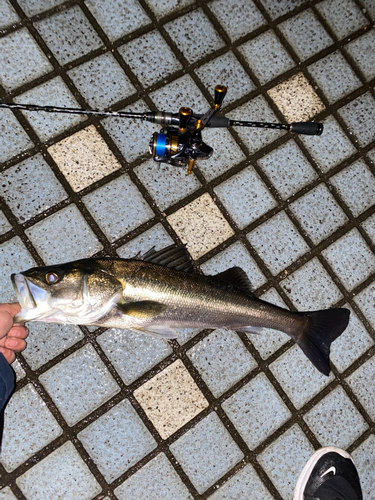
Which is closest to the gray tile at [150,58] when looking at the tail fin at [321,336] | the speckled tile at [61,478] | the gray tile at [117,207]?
the gray tile at [117,207]

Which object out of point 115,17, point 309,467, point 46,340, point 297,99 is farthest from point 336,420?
point 115,17

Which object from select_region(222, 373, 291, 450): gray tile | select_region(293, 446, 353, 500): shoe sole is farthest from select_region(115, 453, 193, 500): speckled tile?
select_region(293, 446, 353, 500): shoe sole

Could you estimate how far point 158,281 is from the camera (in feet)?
10.6

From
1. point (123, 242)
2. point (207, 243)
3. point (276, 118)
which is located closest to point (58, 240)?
point (123, 242)

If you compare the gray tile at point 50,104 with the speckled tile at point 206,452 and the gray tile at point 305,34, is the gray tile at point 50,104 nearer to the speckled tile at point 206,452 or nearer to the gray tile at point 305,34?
the gray tile at point 305,34

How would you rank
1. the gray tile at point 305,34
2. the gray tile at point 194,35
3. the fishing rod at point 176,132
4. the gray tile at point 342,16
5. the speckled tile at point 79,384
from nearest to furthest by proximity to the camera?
the fishing rod at point 176,132
the speckled tile at point 79,384
the gray tile at point 194,35
the gray tile at point 305,34
the gray tile at point 342,16

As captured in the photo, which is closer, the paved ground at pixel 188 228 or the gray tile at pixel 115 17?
the paved ground at pixel 188 228

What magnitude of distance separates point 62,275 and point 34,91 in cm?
194

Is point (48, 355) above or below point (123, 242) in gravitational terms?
below

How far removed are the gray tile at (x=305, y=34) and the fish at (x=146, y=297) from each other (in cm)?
268

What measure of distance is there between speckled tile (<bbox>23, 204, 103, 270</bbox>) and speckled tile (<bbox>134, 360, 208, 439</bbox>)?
4.48 feet

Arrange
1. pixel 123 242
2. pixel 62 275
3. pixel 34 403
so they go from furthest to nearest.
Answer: pixel 123 242, pixel 34 403, pixel 62 275

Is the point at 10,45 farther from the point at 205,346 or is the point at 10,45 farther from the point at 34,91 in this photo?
the point at 205,346

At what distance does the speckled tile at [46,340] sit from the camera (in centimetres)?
364
